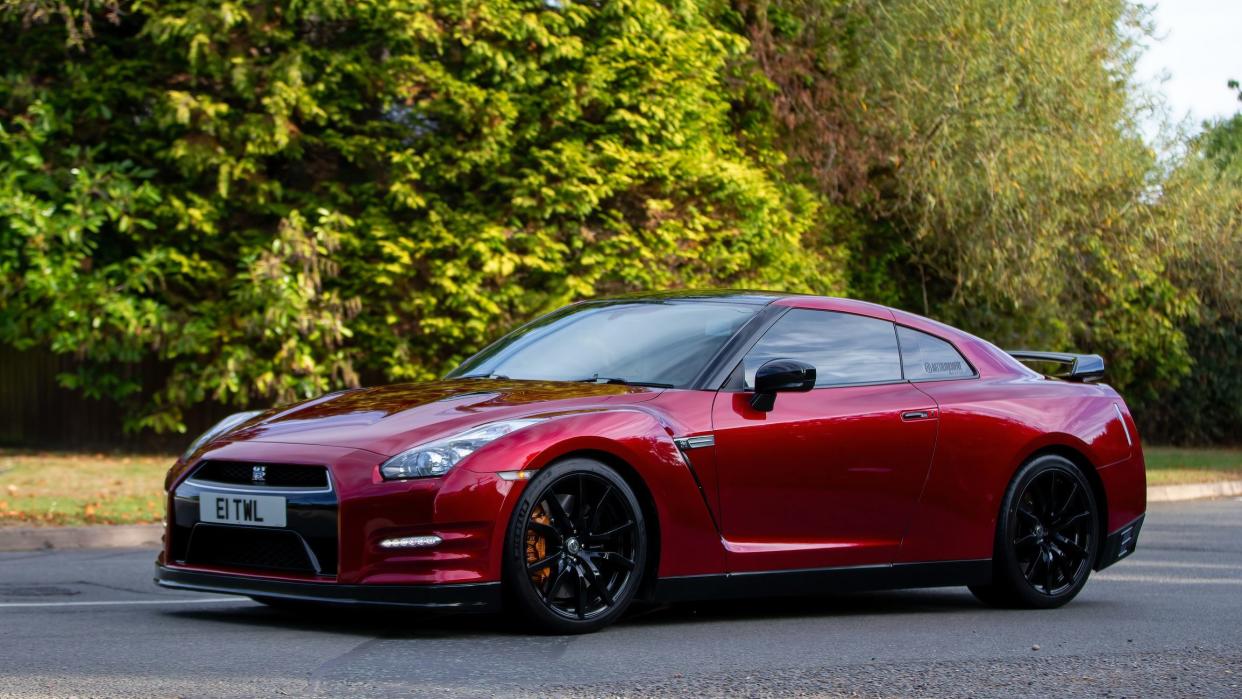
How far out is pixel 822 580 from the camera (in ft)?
22.9

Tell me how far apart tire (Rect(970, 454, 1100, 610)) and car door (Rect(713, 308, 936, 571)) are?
644mm

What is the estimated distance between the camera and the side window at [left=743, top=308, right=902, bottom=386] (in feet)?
23.5

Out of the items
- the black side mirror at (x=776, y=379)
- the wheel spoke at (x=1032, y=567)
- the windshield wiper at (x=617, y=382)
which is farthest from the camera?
the wheel spoke at (x=1032, y=567)

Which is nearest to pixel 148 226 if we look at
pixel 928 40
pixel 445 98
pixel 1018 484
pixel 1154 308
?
pixel 445 98

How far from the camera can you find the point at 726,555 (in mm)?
6617

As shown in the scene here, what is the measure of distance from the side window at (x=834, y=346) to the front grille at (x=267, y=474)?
199 cm

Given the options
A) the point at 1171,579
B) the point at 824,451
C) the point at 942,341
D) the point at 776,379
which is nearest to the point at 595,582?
the point at 776,379

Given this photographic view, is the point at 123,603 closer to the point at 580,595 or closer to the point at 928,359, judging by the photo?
the point at 580,595

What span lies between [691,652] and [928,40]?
17.8 m

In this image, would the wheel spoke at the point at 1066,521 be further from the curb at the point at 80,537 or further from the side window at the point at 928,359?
the curb at the point at 80,537

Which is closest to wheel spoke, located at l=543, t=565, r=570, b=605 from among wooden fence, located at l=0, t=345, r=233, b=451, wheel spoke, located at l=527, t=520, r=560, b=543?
wheel spoke, located at l=527, t=520, r=560, b=543

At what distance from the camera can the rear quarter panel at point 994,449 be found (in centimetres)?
736

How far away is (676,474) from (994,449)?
190 cm

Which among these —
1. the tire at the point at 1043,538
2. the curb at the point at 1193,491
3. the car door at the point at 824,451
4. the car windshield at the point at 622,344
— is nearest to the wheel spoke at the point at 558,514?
the car door at the point at 824,451
